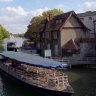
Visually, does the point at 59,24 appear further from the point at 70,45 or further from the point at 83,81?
the point at 83,81

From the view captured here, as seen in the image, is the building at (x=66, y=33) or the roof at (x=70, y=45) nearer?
the roof at (x=70, y=45)

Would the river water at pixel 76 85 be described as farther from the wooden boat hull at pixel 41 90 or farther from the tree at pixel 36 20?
the tree at pixel 36 20

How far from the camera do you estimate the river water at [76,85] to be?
136 ft

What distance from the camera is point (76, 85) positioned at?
1806 inches

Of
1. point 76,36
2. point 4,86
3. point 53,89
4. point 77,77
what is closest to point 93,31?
point 76,36

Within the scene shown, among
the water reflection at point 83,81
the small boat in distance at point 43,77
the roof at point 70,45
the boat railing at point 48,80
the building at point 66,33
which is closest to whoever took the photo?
the small boat in distance at point 43,77

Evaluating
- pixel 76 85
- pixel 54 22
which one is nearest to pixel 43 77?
pixel 76 85

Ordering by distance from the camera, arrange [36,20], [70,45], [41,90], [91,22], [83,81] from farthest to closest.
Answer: [36,20] → [91,22] → [70,45] → [83,81] → [41,90]

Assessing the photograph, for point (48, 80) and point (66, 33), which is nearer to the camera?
point (48, 80)

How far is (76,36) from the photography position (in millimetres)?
73000

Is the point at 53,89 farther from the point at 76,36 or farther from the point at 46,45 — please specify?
the point at 46,45

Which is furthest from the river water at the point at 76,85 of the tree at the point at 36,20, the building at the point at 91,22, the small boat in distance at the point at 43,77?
the tree at the point at 36,20

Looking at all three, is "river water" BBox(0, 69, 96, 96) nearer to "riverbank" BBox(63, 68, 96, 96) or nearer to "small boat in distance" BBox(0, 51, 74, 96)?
"riverbank" BBox(63, 68, 96, 96)

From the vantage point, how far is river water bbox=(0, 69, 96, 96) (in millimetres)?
41562
